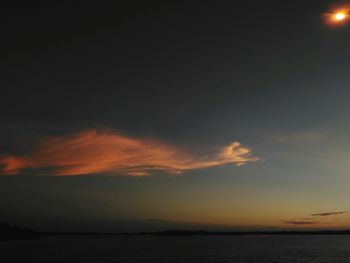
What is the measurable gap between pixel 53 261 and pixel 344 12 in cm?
7773

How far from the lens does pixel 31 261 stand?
80.8 metres

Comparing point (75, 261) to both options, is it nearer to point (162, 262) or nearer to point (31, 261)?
point (31, 261)

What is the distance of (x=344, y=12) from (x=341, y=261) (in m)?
75.8

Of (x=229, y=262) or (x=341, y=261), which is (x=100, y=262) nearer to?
(x=229, y=262)

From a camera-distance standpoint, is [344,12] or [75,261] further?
[75,261]

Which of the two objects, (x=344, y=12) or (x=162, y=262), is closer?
(x=344, y=12)

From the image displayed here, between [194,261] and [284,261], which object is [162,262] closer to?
[194,261]

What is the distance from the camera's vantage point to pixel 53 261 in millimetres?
81812

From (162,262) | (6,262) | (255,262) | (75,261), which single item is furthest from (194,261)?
(6,262)

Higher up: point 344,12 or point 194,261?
point 344,12

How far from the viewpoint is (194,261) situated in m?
82.0

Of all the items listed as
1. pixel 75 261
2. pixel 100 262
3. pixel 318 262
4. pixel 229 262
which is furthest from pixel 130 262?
pixel 318 262

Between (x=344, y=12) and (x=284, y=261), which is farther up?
(x=344, y=12)

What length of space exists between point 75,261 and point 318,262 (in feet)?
155
